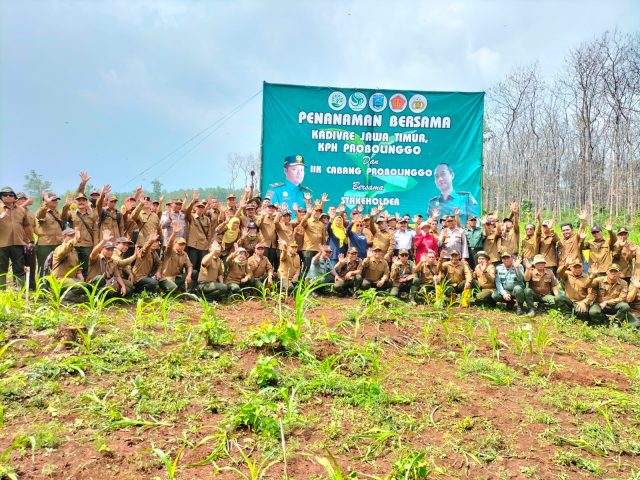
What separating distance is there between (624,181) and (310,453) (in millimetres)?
30621

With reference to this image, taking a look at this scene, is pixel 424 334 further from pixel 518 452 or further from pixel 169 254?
pixel 169 254

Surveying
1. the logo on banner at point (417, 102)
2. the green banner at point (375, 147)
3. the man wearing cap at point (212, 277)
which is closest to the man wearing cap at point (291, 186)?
the green banner at point (375, 147)

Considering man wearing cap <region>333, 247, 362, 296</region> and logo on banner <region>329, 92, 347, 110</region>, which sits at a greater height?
logo on banner <region>329, 92, 347, 110</region>

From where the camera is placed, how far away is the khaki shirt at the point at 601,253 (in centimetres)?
807

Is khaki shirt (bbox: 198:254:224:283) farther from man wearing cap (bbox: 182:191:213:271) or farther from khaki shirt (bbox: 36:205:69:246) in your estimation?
khaki shirt (bbox: 36:205:69:246)

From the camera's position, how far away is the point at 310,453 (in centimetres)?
321

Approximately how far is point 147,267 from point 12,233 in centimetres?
204

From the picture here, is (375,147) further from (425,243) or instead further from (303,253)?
(303,253)

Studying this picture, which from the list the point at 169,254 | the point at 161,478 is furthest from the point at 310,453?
the point at 169,254

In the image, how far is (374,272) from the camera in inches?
328

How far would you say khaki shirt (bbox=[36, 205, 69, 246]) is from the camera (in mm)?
7234

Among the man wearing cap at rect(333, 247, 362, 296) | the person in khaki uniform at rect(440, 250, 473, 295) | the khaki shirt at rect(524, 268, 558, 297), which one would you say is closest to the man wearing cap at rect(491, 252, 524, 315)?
the khaki shirt at rect(524, 268, 558, 297)

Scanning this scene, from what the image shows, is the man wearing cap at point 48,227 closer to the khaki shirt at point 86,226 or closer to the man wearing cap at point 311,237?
the khaki shirt at point 86,226

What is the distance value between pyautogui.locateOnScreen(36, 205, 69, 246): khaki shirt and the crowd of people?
0.05 ft
